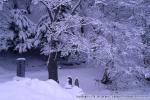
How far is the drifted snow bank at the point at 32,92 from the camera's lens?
275 inches

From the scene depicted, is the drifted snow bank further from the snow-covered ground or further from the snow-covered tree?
the snow-covered tree

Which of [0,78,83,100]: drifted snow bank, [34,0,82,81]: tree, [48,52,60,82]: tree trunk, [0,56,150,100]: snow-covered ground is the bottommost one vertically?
[0,56,150,100]: snow-covered ground

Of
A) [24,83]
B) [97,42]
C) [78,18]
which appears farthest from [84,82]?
[24,83]

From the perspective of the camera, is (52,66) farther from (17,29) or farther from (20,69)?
(20,69)

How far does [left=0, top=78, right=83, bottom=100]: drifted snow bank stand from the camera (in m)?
6.99

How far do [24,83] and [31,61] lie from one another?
1514 cm

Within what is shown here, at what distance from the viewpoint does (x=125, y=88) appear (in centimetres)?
1892

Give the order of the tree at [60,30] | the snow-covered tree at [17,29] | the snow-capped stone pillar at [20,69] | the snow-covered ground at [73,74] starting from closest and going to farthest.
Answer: the snow-capped stone pillar at [20,69] → the tree at [60,30] → the snow-covered ground at [73,74] → the snow-covered tree at [17,29]

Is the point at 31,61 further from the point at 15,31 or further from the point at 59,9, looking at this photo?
the point at 59,9

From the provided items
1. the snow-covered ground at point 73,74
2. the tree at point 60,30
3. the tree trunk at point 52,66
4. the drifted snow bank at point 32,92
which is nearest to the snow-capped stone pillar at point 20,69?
the drifted snow bank at point 32,92

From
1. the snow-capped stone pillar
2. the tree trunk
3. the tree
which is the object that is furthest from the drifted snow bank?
the tree trunk

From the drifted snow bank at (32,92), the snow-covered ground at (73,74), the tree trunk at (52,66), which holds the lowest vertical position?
the snow-covered ground at (73,74)

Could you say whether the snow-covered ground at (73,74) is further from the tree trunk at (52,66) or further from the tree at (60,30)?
the tree at (60,30)

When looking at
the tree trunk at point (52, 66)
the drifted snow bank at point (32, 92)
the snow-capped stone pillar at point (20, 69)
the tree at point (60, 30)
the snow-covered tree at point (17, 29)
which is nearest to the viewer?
the drifted snow bank at point (32, 92)
